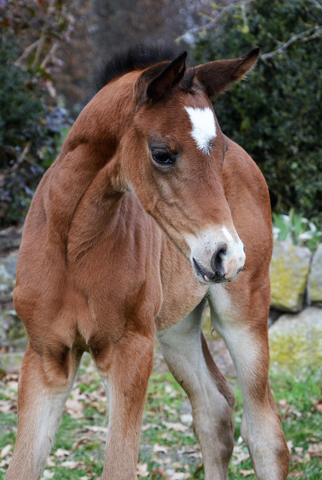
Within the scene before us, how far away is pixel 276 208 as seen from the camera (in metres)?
7.54

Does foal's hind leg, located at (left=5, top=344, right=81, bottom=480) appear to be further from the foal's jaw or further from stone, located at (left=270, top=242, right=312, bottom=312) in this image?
stone, located at (left=270, top=242, right=312, bottom=312)

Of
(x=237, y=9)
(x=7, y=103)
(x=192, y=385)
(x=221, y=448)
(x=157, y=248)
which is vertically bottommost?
(x=221, y=448)

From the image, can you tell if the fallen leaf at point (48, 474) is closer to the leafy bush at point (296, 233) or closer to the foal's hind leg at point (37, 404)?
the foal's hind leg at point (37, 404)

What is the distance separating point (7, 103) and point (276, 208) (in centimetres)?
331

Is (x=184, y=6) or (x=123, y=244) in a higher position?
(x=184, y=6)

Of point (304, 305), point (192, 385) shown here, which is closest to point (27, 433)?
point (192, 385)

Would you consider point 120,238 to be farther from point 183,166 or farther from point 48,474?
point 48,474

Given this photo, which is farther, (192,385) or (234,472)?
(234,472)


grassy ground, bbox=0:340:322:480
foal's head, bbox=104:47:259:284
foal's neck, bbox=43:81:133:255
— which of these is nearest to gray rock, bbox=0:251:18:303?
grassy ground, bbox=0:340:322:480

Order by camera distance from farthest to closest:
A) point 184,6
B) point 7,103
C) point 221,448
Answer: point 184,6 < point 7,103 < point 221,448

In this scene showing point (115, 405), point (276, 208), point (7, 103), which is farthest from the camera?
point (276, 208)

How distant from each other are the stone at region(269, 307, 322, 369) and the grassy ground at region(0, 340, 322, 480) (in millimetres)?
114

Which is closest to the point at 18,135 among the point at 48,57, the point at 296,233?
the point at 48,57

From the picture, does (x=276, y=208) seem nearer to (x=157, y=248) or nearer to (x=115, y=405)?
(x=157, y=248)
